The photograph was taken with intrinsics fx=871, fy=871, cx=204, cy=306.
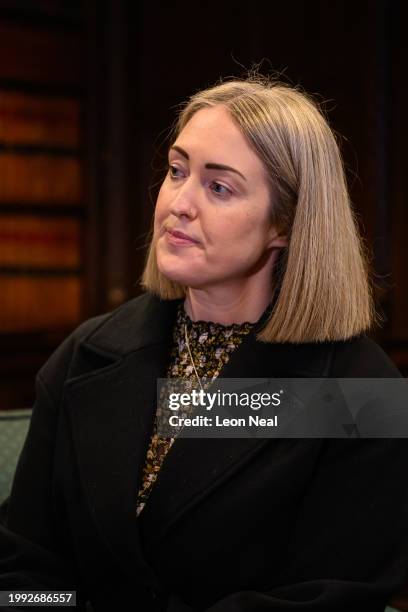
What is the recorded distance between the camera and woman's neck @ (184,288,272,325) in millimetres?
1440

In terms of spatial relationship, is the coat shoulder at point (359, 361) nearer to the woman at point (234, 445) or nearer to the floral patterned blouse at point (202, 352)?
the woman at point (234, 445)

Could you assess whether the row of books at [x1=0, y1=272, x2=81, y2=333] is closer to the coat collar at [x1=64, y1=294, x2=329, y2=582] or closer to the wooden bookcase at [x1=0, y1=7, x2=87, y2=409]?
the wooden bookcase at [x1=0, y1=7, x2=87, y2=409]

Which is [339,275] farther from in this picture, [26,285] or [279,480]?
[26,285]

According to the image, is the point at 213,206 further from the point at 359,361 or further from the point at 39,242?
the point at 39,242

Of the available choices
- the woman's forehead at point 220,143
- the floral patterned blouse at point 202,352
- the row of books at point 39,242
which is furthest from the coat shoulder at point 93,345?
the row of books at point 39,242

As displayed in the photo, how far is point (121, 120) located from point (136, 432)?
278 centimetres

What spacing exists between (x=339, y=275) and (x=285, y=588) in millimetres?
483

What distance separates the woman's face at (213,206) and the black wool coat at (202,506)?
0.16m

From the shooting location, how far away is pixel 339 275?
4.51ft

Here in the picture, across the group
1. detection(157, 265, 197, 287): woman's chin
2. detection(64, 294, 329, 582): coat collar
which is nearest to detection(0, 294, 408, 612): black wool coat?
detection(64, 294, 329, 582): coat collar

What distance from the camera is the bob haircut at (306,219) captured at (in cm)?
135

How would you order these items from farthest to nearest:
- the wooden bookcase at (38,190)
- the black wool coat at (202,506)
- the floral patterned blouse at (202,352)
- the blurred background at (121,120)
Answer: the wooden bookcase at (38,190) < the blurred background at (121,120) < the floral patterned blouse at (202,352) < the black wool coat at (202,506)

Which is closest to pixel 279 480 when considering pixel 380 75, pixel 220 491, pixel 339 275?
pixel 220 491

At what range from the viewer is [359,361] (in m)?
1.38
